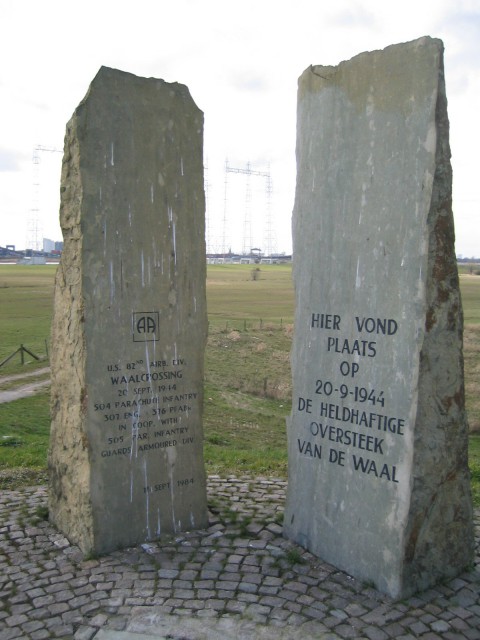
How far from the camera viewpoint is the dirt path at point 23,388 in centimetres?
1334

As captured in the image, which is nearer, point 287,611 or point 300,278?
point 287,611

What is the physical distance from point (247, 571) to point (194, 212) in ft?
11.0

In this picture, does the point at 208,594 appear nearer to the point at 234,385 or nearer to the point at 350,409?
the point at 350,409

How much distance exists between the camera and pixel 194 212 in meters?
6.32

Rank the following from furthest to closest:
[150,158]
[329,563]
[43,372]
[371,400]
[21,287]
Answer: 1. [21,287]
2. [43,372]
3. [150,158]
4. [329,563]
5. [371,400]

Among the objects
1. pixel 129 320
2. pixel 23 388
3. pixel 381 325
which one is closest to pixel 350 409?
pixel 381 325

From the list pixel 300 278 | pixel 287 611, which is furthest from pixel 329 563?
pixel 300 278

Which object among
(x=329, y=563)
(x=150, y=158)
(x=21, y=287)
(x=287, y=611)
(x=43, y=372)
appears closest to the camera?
(x=287, y=611)

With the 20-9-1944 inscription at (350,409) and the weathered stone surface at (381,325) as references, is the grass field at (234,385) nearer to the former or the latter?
the weathered stone surface at (381,325)

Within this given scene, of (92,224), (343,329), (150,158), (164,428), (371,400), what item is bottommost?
(164,428)

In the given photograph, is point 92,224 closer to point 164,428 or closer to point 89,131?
point 89,131

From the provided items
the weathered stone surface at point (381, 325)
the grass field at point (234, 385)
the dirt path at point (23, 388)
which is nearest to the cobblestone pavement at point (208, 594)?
the weathered stone surface at point (381, 325)

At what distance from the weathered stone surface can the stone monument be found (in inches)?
44.9

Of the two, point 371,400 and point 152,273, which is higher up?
point 152,273
